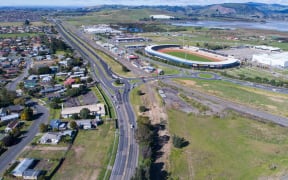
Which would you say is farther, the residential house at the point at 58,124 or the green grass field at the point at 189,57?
the green grass field at the point at 189,57

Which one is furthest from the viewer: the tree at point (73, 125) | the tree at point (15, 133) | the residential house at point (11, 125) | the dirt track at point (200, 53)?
the dirt track at point (200, 53)

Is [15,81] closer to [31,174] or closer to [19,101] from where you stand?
[19,101]

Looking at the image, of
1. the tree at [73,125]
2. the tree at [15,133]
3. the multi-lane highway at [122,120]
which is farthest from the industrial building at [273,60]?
the tree at [15,133]

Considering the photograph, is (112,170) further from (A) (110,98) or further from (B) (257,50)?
(B) (257,50)

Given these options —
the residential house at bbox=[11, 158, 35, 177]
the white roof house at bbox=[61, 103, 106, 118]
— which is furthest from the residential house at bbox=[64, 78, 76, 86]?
the residential house at bbox=[11, 158, 35, 177]

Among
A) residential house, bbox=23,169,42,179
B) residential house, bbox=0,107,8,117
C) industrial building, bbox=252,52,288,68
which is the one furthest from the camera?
industrial building, bbox=252,52,288,68

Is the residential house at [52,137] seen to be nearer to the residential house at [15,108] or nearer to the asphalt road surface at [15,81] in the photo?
the residential house at [15,108]

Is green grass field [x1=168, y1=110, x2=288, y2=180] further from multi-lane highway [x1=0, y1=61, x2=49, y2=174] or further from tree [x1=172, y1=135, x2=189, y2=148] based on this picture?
multi-lane highway [x1=0, y1=61, x2=49, y2=174]
